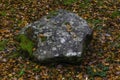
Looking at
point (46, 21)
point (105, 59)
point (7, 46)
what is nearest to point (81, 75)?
point (105, 59)

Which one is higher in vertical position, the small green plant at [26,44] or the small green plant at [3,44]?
the small green plant at [26,44]

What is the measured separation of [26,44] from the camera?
7863 mm

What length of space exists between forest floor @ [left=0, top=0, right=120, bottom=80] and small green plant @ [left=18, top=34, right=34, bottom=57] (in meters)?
0.28

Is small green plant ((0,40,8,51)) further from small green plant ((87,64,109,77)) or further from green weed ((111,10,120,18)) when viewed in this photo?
green weed ((111,10,120,18))

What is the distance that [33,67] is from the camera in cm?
756

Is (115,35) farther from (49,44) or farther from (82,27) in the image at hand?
(49,44)

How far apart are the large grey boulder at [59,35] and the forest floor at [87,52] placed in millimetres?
458

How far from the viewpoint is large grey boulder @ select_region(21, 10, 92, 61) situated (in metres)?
7.34

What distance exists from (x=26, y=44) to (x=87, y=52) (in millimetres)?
1824

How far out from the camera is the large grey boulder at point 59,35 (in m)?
7.34

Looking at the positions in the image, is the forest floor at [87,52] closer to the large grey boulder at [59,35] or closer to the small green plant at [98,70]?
the small green plant at [98,70]

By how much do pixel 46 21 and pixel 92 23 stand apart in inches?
82.5

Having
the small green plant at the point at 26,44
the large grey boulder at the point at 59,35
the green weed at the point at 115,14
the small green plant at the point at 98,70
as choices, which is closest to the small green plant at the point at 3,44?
the small green plant at the point at 26,44

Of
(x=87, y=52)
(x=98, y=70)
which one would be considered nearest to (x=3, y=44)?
(x=87, y=52)
